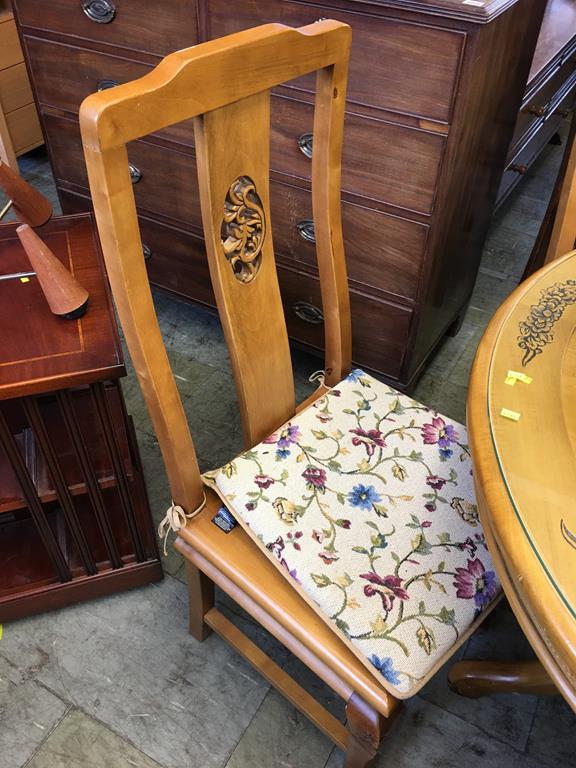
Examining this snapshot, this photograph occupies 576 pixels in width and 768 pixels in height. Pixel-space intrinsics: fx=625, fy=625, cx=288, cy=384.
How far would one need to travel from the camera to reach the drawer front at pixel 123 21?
1389 mm

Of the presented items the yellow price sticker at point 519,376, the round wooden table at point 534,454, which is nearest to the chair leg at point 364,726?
the round wooden table at point 534,454

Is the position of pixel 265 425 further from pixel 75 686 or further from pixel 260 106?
pixel 75 686

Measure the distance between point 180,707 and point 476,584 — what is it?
Answer: 2.15 feet

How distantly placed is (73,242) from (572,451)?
0.97 meters

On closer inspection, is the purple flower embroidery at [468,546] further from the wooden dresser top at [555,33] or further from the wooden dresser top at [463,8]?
the wooden dresser top at [555,33]

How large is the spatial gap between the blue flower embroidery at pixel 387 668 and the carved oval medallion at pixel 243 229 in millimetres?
544

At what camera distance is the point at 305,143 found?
4.59 ft

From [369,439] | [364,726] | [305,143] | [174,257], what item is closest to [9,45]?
[174,257]

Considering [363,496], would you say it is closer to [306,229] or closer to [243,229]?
[243,229]

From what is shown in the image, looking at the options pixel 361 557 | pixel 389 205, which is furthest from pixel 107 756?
pixel 389 205

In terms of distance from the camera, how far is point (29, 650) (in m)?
1.26

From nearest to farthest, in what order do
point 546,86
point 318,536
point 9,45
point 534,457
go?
point 534,457, point 318,536, point 546,86, point 9,45

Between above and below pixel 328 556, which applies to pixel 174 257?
below

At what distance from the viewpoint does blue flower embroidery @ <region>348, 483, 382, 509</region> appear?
3.16ft
